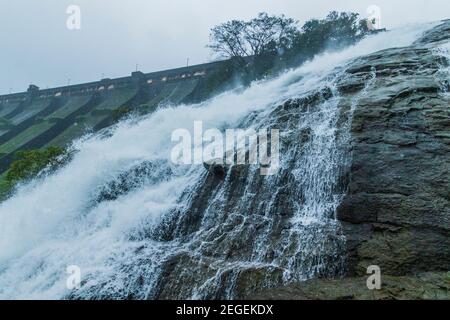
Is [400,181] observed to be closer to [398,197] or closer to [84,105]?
[398,197]

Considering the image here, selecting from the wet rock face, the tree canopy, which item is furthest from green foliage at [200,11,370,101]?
the wet rock face

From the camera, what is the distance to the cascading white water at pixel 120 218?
6.69 meters

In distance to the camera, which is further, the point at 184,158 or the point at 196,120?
the point at 196,120

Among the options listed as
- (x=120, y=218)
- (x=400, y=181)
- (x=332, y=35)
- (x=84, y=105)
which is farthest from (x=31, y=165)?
(x=84, y=105)

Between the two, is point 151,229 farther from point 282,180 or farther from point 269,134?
point 269,134

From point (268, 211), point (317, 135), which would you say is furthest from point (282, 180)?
point (317, 135)

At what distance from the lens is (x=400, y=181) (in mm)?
6730

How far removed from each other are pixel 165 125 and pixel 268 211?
860 centimetres

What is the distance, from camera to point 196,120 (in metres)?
15.1

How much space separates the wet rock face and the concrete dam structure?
23.5 m

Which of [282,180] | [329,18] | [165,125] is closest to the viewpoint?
[282,180]

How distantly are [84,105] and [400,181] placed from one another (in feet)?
123

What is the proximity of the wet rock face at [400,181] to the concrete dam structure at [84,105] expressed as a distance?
76.9 feet

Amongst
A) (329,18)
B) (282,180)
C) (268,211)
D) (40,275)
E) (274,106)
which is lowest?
(40,275)
